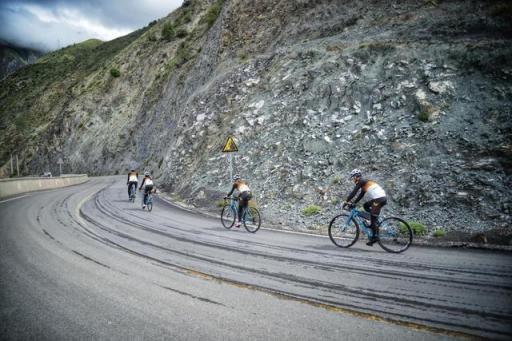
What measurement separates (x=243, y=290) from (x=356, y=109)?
13.5 meters

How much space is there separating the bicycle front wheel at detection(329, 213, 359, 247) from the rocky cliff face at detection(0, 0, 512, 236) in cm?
203

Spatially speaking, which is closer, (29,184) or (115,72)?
(29,184)

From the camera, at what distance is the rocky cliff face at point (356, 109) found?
11250mm

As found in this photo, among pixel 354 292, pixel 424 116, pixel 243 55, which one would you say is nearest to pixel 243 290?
pixel 354 292

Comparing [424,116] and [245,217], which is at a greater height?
[424,116]

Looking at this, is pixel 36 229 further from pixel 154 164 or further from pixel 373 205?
pixel 154 164

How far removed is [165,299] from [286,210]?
29.2ft

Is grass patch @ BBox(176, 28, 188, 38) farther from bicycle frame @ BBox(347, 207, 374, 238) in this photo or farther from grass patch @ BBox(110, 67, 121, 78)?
bicycle frame @ BBox(347, 207, 374, 238)

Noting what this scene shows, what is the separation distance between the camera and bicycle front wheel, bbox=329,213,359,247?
8508 millimetres

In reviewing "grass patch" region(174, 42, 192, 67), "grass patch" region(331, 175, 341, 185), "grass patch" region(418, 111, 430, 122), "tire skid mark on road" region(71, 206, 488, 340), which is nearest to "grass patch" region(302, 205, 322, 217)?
"grass patch" region(331, 175, 341, 185)

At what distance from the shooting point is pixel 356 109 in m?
16.3

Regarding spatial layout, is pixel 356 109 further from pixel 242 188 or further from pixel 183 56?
pixel 183 56

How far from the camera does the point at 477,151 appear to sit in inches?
450

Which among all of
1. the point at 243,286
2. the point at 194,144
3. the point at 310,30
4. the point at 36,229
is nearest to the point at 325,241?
the point at 243,286
